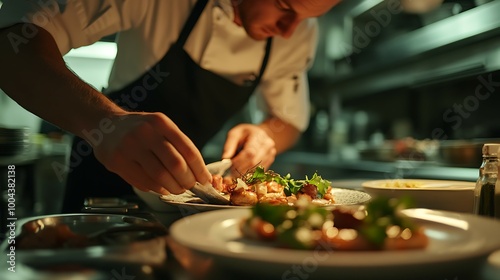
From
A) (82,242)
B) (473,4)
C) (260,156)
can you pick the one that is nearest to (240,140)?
(260,156)

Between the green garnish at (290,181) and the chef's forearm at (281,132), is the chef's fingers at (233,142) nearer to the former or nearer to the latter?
the green garnish at (290,181)

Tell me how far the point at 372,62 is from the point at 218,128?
1574mm

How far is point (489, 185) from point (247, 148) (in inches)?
25.8

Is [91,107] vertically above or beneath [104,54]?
beneath

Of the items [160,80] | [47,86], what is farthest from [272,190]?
[160,80]

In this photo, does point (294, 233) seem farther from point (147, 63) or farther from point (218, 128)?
point (218, 128)

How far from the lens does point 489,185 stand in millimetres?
642

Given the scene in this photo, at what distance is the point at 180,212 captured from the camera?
0.79 m

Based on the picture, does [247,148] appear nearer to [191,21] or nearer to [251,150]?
[251,150]

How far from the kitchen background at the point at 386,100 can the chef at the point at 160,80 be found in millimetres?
678

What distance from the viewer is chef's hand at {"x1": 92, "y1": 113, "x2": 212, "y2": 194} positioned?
67 cm

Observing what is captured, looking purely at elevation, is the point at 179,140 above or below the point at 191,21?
below

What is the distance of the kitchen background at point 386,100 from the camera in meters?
1.97

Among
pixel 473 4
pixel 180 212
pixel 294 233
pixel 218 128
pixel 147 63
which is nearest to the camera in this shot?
pixel 294 233
